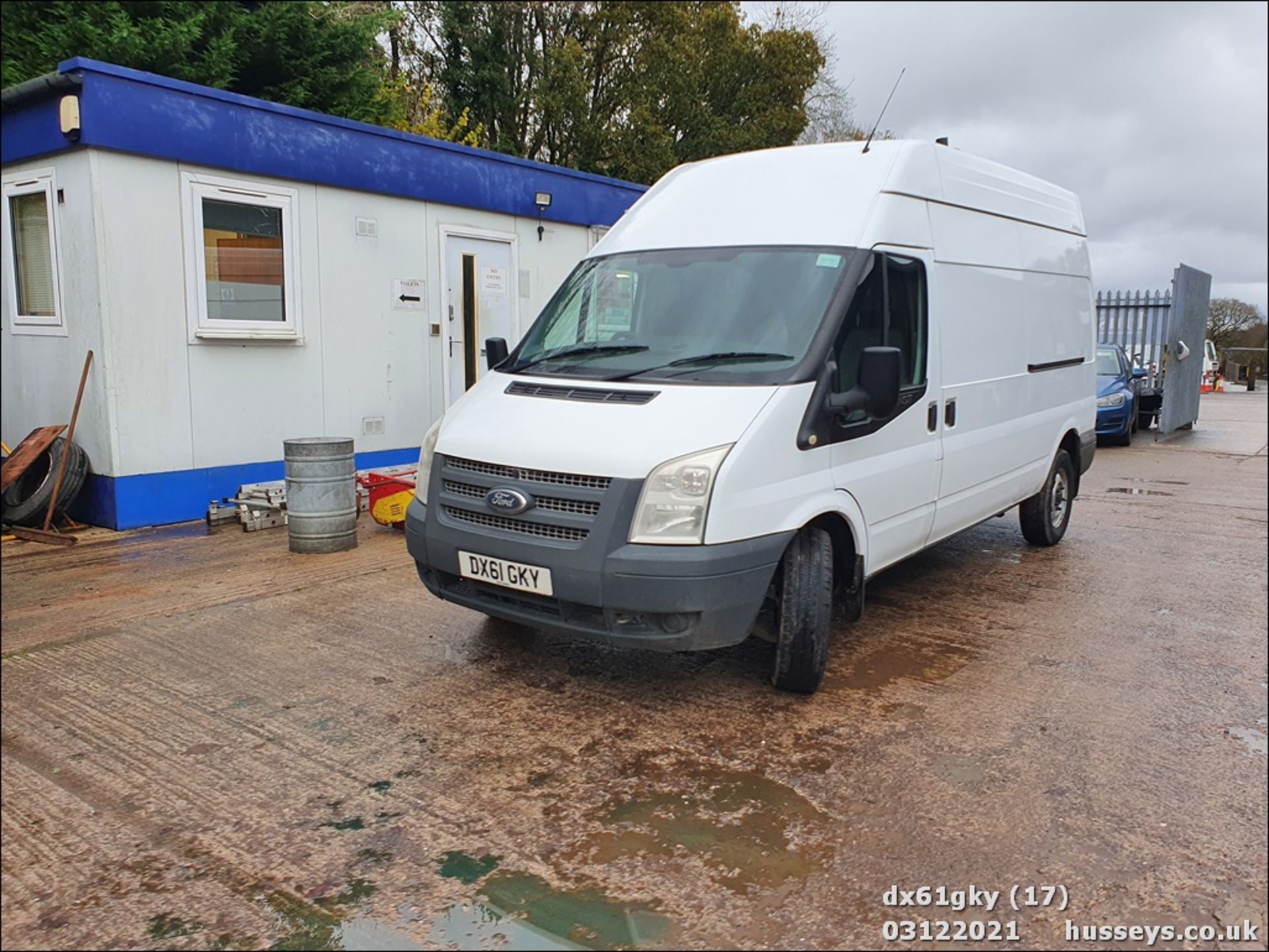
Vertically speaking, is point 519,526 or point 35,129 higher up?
point 35,129

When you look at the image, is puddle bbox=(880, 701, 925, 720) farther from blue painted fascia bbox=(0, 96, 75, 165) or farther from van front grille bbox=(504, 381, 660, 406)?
blue painted fascia bbox=(0, 96, 75, 165)

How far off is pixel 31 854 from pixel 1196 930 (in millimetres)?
3575

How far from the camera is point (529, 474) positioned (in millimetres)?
4219

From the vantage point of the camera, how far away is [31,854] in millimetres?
3131

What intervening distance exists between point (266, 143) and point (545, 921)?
730cm

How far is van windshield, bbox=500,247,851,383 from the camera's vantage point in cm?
454

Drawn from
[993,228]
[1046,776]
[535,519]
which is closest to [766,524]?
[535,519]

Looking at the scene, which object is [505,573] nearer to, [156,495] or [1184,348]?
[156,495]

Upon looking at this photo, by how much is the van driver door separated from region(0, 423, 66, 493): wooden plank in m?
6.05

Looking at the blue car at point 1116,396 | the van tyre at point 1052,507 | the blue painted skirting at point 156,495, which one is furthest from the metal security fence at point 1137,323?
the blue painted skirting at point 156,495

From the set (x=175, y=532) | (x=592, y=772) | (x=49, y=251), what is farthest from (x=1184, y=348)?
(x=49, y=251)

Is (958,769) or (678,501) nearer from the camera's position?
(958,769)

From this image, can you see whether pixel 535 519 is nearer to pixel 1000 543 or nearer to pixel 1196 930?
pixel 1196 930

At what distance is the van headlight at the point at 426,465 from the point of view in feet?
15.5
